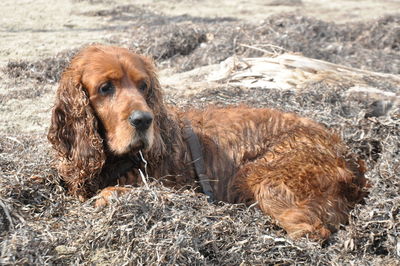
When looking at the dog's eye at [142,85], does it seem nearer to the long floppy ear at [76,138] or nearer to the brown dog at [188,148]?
the brown dog at [188,148]

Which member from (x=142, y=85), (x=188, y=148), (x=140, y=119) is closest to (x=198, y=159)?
(x=188, y=148)

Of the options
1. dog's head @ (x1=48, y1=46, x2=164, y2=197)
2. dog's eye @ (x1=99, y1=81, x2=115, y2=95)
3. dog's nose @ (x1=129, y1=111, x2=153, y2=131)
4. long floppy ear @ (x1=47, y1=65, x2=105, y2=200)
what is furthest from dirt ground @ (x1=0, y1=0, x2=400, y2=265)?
dog's eye @ (x1=99, y1=81, x2=115, y2=95)

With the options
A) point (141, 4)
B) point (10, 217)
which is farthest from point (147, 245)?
point (141, 4)

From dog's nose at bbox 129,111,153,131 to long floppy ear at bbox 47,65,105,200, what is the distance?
1.58 feet

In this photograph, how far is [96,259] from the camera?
437cm

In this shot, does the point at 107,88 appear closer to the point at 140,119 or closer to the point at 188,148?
the point at 140,119

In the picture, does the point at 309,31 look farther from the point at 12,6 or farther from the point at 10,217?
the point at 10,217

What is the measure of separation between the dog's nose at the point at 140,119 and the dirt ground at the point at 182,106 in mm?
594

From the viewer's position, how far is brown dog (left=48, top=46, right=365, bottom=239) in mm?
5367

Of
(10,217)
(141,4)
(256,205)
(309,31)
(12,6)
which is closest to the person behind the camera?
(10,217)

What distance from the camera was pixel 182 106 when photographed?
8.04 metres

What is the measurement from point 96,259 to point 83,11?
42.8 feet

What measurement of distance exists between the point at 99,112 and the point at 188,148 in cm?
102

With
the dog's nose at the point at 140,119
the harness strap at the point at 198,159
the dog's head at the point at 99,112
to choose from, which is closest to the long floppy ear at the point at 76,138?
the dog's head at the point at 99,112
